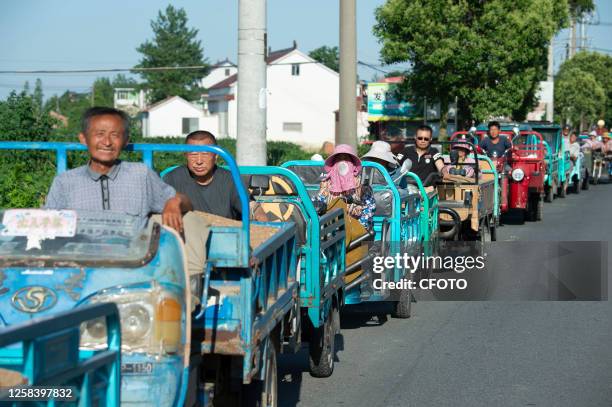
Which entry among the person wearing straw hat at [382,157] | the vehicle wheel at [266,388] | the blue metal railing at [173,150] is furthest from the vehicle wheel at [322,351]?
the person wearing straw hat at [382,157]

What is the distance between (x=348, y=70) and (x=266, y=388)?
1295cm

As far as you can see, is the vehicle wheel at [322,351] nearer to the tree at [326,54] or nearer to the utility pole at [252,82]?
the utility pole at [252,82]

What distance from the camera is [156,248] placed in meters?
4.68

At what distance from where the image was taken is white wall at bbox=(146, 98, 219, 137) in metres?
102

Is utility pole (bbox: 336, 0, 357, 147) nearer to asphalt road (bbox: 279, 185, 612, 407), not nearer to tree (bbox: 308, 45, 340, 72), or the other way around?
asphalt road (bbox: 279, 185, 612, 407)

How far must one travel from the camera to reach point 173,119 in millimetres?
103250

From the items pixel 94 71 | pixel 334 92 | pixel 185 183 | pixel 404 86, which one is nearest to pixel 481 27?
pixel 404 86

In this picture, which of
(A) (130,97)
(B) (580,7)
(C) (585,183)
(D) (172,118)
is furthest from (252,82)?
(A) (130,97)

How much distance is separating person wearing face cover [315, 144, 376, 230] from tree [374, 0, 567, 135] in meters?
26.6

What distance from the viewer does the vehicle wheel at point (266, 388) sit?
6.08m

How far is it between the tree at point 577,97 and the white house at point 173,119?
38.5m

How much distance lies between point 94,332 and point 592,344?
6.45 meters

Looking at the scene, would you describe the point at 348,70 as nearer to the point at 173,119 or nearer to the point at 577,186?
the point at 577,186

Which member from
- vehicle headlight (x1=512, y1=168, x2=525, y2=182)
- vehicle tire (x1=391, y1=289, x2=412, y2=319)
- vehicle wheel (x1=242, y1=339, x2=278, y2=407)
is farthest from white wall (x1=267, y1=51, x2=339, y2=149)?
vehicle wheel (x1=242, y1=339, x2=278, y2=407)
